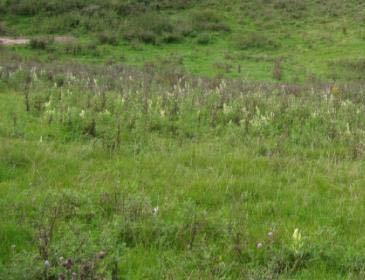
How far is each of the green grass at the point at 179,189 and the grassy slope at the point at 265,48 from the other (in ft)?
43.9

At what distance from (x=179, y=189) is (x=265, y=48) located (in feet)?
83.4

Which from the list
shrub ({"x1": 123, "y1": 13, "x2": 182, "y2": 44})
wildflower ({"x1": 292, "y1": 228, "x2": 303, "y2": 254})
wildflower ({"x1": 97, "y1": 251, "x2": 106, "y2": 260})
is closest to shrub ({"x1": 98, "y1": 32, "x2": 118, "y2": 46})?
shrub ({"x1": 123, "y1": 13, "x2": 182, "y2": 44})

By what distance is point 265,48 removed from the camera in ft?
103

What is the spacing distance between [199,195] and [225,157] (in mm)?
1767

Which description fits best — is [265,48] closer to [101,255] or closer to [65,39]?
[65,39]

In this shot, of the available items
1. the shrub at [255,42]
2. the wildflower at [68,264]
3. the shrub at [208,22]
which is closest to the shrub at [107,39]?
the shrub at [208,22]

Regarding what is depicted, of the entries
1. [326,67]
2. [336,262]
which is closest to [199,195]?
[336,262]

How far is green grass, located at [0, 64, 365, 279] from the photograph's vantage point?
4.95 metres

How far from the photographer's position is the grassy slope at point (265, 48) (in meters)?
26.4

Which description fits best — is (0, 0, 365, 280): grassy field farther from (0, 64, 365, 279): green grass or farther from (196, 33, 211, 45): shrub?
(196, 33, 211, 45): shrub

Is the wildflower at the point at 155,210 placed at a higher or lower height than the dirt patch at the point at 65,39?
higher

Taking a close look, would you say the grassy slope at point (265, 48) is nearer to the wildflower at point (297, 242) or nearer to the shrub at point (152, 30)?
the shrub at point (152, 30)

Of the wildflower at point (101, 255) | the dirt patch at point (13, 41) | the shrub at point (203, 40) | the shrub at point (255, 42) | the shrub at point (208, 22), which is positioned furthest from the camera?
the shrub at point (208, 22)

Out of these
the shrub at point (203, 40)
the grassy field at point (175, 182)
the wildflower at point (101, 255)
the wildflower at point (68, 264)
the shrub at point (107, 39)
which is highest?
the wildflower at point (68, 264)
